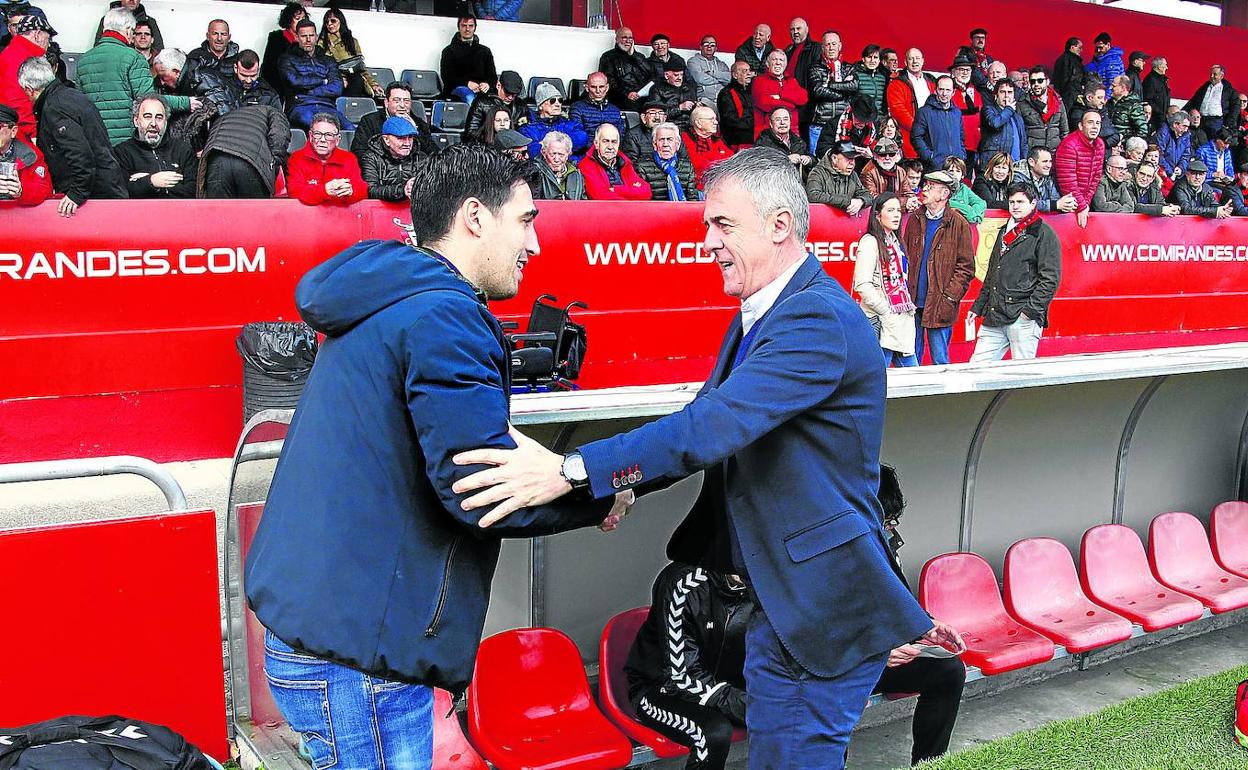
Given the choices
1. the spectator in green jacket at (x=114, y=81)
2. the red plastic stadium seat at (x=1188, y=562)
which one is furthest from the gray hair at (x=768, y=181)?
the spectator in green jacket at (x=114, y=81)

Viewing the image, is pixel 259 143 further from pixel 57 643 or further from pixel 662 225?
pixel 57 643

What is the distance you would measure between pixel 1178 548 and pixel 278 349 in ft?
17.3

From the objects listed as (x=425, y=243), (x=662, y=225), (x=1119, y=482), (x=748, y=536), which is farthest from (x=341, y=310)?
(x=662, y=225)

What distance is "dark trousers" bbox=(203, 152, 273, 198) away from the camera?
8.02 m

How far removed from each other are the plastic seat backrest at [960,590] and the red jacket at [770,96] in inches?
325

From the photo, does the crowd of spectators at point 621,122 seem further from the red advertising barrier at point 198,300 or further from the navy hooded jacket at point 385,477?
the navy hooded jacket at point 385,477

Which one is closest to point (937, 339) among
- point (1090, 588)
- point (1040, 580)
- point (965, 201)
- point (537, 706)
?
point (965, 201)

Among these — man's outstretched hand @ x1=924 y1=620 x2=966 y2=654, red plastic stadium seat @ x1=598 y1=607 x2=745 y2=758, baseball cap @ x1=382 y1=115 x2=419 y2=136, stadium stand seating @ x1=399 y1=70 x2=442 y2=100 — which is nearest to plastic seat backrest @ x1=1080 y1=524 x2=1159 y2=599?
man's outstretched hand @ x1=924 y1=620 x2=966 y2=654

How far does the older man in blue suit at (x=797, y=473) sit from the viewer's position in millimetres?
2430

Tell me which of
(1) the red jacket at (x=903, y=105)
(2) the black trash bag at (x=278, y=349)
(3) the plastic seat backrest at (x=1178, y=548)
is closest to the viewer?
(3) the plastic seat backrest at (x=1178, y=548)

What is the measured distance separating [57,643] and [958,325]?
966cm

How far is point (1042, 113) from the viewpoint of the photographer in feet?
46.0

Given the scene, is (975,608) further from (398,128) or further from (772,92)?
(772,92)

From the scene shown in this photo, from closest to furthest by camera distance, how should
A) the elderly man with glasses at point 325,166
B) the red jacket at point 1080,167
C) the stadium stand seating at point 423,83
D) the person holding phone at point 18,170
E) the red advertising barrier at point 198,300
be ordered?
the person holding phone at point 18,170 → the red advertising barrier at point 198,300 → the elderly man with glasses at point 325,166 → the stadium stand seating at point 423,83 → the red jacket at point 1080,167
